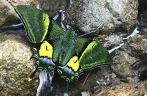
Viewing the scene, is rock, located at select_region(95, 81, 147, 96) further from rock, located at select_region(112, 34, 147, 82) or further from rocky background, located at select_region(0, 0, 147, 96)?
rock, located at select_region(112, 34, 147, 82)

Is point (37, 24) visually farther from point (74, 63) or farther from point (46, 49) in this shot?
point (74, 63)

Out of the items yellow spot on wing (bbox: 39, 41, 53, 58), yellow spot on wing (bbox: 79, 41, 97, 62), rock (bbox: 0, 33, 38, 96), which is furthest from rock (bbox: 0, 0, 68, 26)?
yellow spot on wing (bbox: 79, 41, 97, 62)

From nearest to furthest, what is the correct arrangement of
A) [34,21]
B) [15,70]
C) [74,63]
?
[15,70], [74,63], [34,21]

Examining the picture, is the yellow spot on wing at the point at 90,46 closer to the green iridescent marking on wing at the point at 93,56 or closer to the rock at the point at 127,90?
the green iridescent marking on wing at the point at 93,56

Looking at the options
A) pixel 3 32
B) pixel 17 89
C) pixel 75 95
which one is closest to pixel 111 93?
pixel 75 95

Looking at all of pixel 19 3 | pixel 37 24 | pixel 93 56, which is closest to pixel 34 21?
pixel 37 24

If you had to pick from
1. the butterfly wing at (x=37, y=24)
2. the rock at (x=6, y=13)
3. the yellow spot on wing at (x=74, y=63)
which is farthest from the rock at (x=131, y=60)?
the rock at (x=6, y=13)

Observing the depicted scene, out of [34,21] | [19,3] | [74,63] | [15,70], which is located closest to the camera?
[15,70]

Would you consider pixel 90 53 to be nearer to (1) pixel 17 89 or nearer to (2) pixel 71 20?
(2) pixel 71 20
